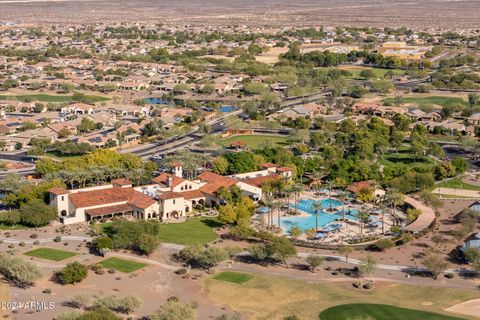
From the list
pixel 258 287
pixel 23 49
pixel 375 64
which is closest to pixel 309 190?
pixel 258 287

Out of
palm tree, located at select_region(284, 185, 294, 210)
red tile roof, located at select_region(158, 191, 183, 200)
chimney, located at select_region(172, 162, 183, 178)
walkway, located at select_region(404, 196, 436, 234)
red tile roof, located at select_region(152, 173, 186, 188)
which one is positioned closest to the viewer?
walkway, located at select_region(404, 196, 436, 234)

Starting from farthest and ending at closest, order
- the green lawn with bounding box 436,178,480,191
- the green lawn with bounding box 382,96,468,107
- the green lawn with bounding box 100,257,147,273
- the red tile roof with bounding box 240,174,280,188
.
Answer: the green lawn with bounding box 382,96,468,107, the green lawn with bounding box 436,178,480,191, the red tile roof with bounding box 240,174,280,188, the green lawn with bounding box 100,257,147,273

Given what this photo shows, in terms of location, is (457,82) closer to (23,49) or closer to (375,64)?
(375,64)

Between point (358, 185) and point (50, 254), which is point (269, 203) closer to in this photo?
point (358, 185)

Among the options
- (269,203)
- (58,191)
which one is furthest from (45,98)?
(269,203)

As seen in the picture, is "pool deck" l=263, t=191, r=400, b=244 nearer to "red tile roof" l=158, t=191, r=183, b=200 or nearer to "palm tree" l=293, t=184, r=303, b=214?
"palm tree" l=293, t=184, r=303, b=214

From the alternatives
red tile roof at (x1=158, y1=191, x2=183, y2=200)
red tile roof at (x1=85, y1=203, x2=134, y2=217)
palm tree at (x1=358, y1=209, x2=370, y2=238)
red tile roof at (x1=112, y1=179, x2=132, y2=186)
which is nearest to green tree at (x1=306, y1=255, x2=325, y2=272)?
palm tree at (x1=358, y1=209, x2=370, y2=238)
